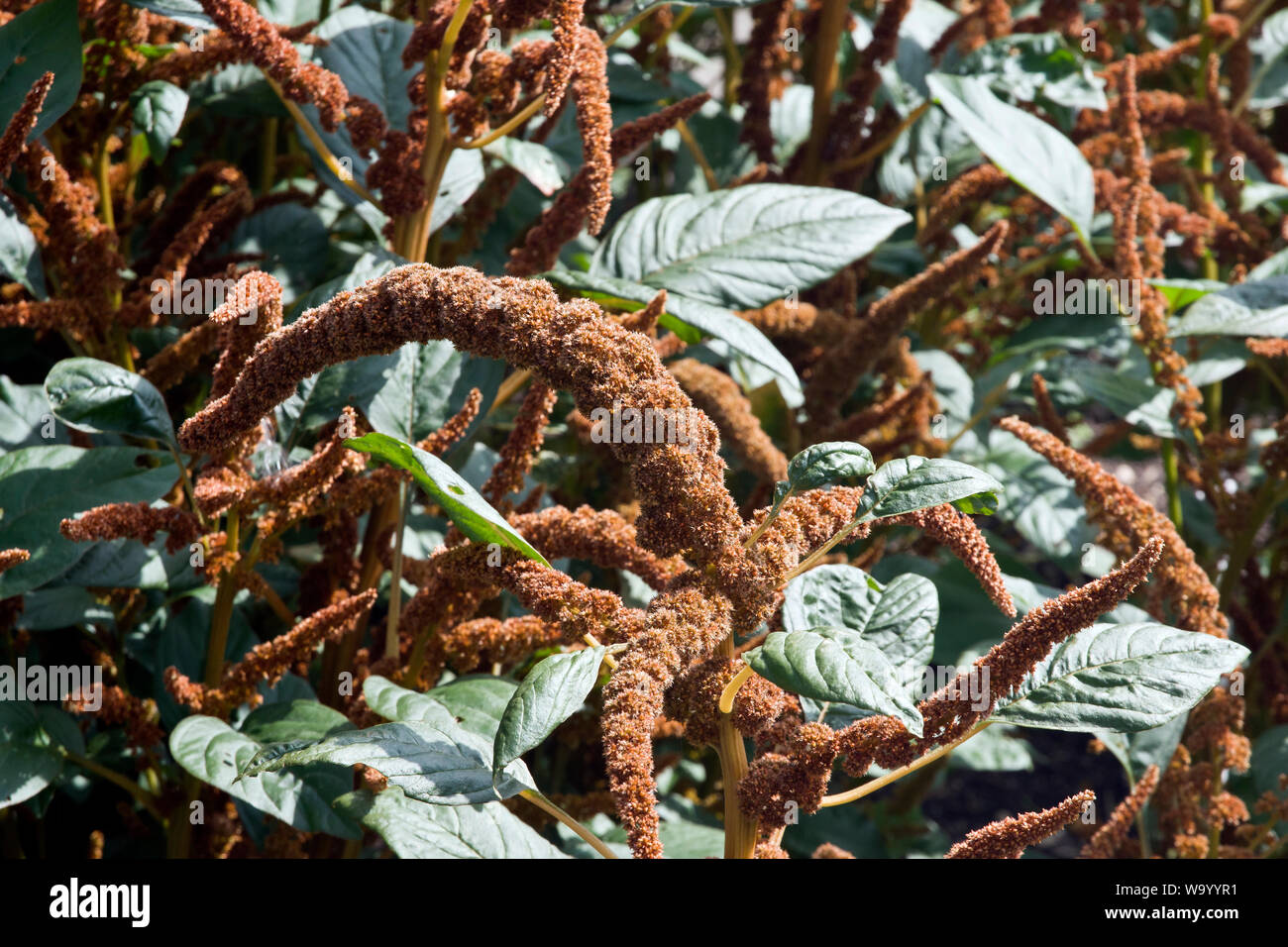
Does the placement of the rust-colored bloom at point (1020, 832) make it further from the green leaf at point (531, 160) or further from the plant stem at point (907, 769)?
the green leaf at point (531, 160)

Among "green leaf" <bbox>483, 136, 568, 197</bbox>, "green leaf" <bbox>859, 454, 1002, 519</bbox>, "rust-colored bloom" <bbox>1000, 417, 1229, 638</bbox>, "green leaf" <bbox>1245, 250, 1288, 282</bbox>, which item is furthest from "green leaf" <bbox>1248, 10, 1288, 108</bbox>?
"green leaf" <bbox>859, 454, 1002, 519</bbox>

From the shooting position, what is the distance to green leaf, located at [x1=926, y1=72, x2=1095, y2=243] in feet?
A: 4.88

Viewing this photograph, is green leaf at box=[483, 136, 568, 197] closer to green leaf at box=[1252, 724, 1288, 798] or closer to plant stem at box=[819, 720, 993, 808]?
plant stem at box=[819, 720, 993, 808]

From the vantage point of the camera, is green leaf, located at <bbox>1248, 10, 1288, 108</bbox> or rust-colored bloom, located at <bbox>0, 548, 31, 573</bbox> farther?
green leaf, located at <bbox>1248, 10, 1288, 108</bbox>

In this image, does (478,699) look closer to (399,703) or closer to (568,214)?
(399,703)

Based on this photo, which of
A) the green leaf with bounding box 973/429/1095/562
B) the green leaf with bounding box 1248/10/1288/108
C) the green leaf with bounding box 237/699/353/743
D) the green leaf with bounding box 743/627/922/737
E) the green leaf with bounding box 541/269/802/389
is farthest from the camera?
the green leaf with bounding box 1248/10/1288/108

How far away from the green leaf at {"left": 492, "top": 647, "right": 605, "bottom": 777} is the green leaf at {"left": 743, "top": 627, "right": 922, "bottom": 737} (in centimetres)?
11

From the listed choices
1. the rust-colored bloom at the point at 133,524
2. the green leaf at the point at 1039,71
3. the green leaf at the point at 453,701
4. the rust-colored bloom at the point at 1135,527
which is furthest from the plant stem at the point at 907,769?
the green leaf at the point at 1039,71

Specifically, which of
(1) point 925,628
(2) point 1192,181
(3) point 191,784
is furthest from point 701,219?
(2) point 1192,181

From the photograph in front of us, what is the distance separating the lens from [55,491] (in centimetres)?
111

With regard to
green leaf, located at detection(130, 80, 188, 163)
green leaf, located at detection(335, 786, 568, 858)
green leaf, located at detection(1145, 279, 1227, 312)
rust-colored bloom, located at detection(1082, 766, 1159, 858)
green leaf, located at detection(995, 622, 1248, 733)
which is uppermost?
green leaf, located at detection(130, 80, 188, 163)

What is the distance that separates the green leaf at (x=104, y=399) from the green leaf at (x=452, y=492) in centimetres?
30

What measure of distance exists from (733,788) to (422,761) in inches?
9.1
